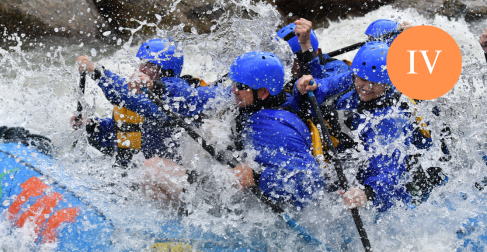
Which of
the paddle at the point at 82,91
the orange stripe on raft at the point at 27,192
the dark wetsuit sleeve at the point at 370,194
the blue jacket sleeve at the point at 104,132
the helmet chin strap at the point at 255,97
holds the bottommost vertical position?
the dark wetsuit sleeve at the point at 370,194

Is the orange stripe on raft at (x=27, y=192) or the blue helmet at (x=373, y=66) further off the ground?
the blue helmet at (x=373, y=66)

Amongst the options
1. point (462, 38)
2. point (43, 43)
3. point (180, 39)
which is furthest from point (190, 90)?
point (462, 38)

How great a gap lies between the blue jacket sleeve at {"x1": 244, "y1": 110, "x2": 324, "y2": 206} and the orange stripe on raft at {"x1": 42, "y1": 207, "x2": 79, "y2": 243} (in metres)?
1.47

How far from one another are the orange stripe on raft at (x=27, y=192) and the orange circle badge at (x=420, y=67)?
119 inches

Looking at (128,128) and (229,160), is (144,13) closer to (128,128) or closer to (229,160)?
(128,128)

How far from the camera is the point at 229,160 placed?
123 inches

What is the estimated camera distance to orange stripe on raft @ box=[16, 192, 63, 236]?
9.43ft

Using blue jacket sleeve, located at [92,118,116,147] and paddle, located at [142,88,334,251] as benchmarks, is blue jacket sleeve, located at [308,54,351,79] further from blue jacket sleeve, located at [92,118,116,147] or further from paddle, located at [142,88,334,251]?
blue jacket sleeve, located at [92,118,116,147]

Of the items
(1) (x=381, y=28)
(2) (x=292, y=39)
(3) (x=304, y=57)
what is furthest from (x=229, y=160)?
(1) (x=381, y=28)

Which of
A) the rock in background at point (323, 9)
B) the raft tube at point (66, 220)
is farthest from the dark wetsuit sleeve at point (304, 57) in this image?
the rock in background at point (323, 9)

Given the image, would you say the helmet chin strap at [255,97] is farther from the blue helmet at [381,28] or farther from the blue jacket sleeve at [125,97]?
the blue helmet at [381,28]

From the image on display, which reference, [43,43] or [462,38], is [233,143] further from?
[462,38]

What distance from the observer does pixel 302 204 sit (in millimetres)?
3035

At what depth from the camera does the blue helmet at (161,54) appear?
3.56m
